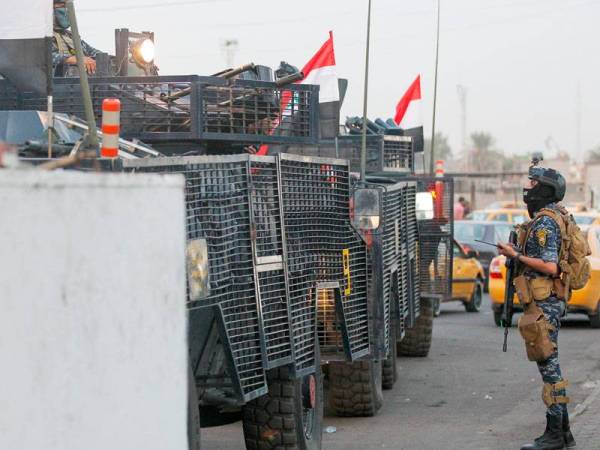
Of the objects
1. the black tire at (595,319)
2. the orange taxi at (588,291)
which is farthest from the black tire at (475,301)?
the black tire at (595,319)

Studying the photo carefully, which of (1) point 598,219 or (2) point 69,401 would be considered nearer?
(2) point 69,401

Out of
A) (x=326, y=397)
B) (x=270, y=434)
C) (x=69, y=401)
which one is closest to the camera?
(x=69, y=401)

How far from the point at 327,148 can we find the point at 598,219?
51.9ft

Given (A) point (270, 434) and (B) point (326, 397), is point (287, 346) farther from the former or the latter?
(B) point (326, 397)

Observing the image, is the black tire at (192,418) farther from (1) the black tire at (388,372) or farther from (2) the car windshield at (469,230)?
(2) the car windshield at (469,230)

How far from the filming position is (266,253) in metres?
7.01

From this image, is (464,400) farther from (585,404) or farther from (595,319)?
(595,319)

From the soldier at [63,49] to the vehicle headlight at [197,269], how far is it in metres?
3.60

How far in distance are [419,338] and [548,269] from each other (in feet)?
20.6

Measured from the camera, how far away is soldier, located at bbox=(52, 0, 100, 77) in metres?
9.52

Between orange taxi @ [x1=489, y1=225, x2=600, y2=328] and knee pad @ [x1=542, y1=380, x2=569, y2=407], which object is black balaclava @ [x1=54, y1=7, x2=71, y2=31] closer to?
knee pad @ [x1=542, y1=380, x2=569, y2=407]

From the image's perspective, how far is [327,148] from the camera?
42.7ft

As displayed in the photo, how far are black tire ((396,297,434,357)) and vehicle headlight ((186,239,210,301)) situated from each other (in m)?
8.41

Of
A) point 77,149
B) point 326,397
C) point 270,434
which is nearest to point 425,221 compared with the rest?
point 326,397
